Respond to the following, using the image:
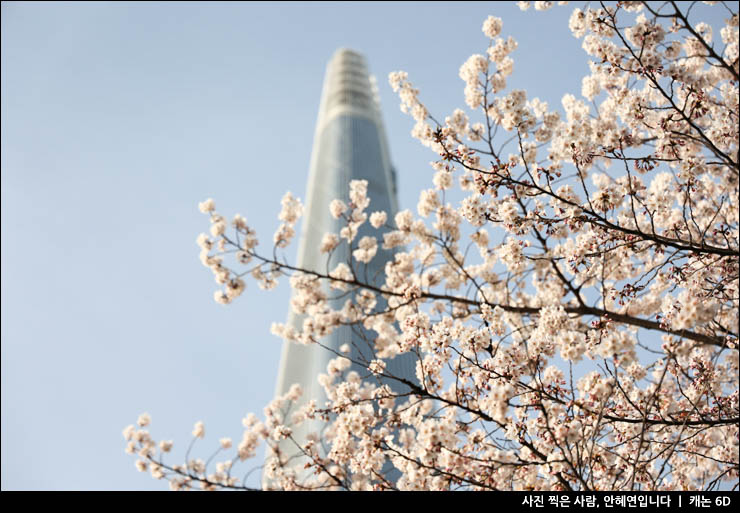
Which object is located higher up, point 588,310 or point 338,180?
point 338,180

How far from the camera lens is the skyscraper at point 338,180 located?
31234 millimetres

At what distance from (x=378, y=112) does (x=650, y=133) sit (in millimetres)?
54258

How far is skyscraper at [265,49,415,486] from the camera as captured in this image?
31234 millimetres

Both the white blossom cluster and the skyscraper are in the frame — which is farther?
the skyscraper

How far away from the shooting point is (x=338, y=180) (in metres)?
42.8

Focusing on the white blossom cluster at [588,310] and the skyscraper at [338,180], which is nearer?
the white blossom cluster at [588,310]

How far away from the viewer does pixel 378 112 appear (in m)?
56.6

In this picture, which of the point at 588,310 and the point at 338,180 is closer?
the point at 588,310

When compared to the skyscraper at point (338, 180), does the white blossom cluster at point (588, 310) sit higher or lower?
lower

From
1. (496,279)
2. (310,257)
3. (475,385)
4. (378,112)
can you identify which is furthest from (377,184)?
(475,385)

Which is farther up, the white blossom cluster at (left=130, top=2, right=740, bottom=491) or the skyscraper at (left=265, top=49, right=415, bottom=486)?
the skyscraper at (left=265, top=49, right=415, bottom=486)
